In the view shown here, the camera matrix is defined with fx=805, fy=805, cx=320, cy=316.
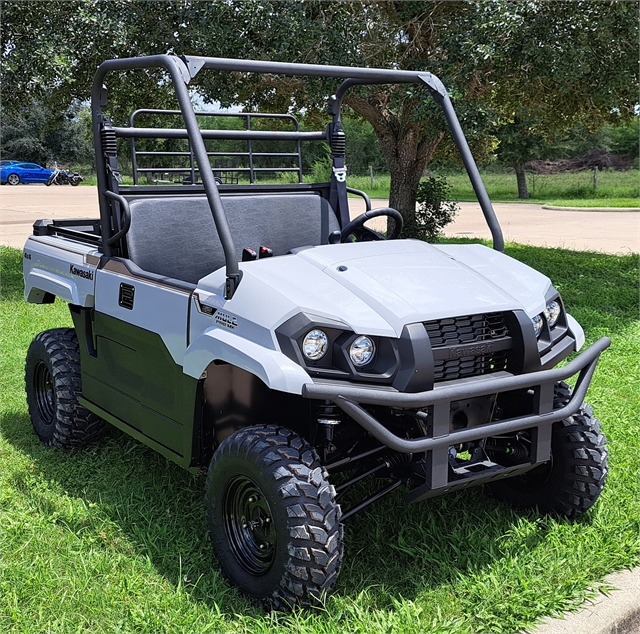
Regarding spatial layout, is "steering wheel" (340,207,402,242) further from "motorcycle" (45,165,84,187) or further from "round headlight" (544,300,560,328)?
"motorcycle" (45,165,84,187)

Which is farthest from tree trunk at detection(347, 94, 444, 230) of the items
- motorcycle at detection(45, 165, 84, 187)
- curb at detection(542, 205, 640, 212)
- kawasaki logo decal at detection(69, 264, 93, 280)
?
motorcycle at detection(45, 165, 84, 187)

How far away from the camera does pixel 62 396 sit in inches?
162

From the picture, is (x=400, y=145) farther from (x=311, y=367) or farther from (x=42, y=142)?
(x=42, y=142)

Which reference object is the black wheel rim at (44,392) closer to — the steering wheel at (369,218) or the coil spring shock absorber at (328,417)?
the steering wheel at (369,218)

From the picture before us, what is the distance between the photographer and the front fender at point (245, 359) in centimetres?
255

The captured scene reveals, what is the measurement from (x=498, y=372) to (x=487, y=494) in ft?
3.33

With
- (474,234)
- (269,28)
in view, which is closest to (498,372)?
(269,28)

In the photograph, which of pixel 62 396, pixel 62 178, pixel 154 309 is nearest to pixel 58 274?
pixel 62 396

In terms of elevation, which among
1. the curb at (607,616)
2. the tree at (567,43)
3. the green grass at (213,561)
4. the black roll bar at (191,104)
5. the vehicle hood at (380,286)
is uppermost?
the tree at (567,43)

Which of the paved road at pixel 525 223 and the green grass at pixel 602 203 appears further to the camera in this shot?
the green grass at pixel 602 203

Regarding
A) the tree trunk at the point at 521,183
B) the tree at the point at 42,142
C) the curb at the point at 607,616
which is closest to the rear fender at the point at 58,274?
the curb at the point at 607,616

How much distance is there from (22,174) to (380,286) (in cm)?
3779

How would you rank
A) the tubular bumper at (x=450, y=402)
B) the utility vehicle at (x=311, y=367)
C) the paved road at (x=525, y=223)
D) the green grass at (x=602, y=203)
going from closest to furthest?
the tubular bumper at (x=450, y=402), the utility vehicle at (x=311, y=367), the paved road at (x=525, y=223), the green grass at (x=602, y=203)

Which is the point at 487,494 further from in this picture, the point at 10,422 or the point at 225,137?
the point at 10,422
